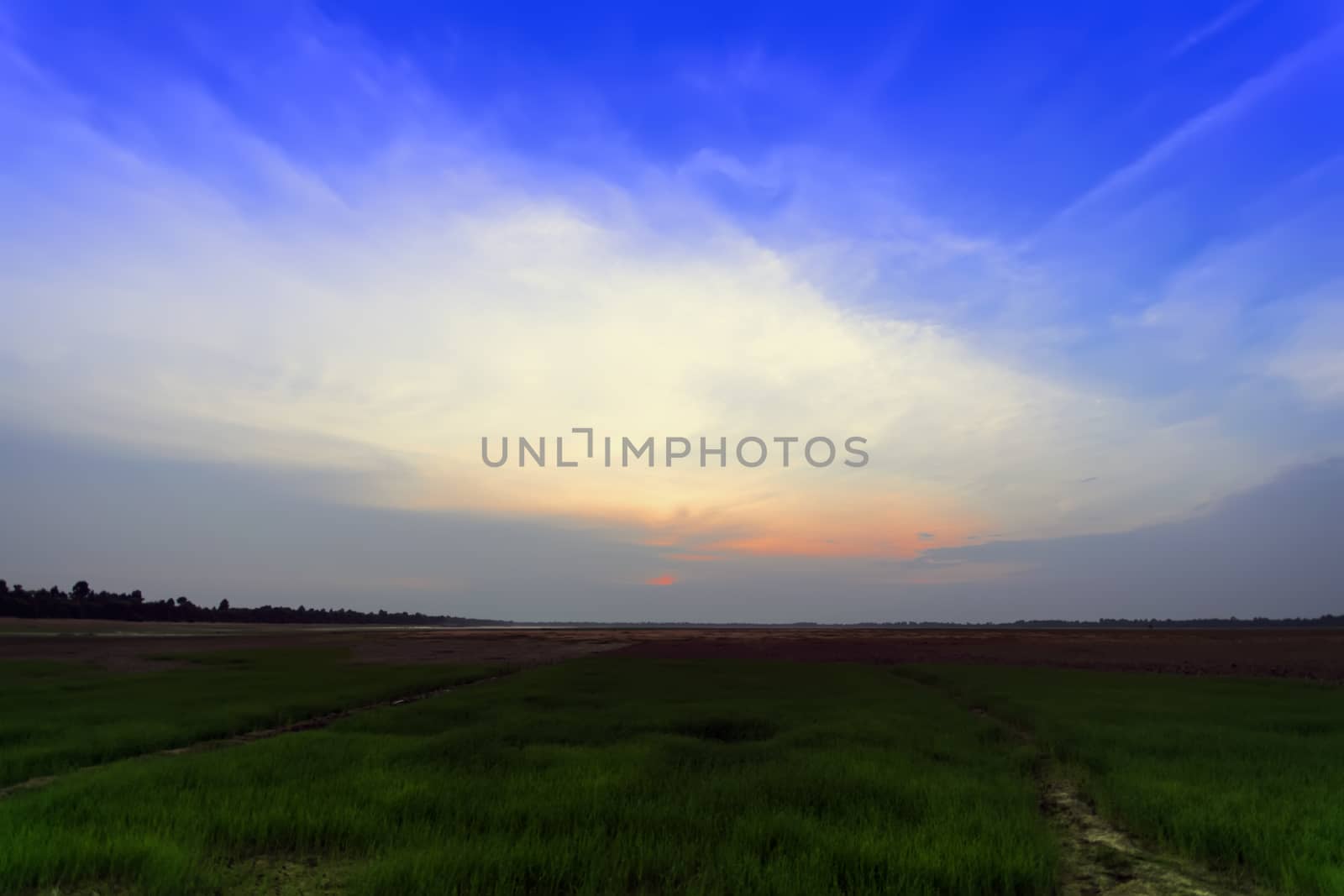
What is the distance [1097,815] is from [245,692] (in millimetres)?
24194

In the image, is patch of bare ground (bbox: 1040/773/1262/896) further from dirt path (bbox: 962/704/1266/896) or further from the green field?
the green field

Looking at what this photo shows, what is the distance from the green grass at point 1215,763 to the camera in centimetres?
835

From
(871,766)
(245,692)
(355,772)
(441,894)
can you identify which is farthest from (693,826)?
(245,692)

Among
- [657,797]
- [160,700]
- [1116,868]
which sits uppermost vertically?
[657,797]

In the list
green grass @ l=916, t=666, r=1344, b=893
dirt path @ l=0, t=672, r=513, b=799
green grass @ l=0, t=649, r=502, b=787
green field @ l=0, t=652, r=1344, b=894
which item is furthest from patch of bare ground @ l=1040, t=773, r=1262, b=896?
green grass @ l=0, t=649, r=502, b=787

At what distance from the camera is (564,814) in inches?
369

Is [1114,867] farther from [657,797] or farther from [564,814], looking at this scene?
[564,814]

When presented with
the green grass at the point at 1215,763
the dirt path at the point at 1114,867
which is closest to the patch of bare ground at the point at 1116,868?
the dirt path at the point at 1114,867

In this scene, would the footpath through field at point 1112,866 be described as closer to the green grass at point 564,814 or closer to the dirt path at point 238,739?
the green grass at point 564,814

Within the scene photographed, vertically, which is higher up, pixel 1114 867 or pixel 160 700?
pixel 1114 867

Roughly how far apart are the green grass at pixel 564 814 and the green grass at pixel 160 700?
77.2 inches

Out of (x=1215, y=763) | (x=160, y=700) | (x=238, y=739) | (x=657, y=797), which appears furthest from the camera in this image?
(x=160, y=700)

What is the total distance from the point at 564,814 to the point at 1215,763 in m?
11.4

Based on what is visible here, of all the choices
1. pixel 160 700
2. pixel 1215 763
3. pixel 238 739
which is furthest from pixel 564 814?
pixel 160 700
